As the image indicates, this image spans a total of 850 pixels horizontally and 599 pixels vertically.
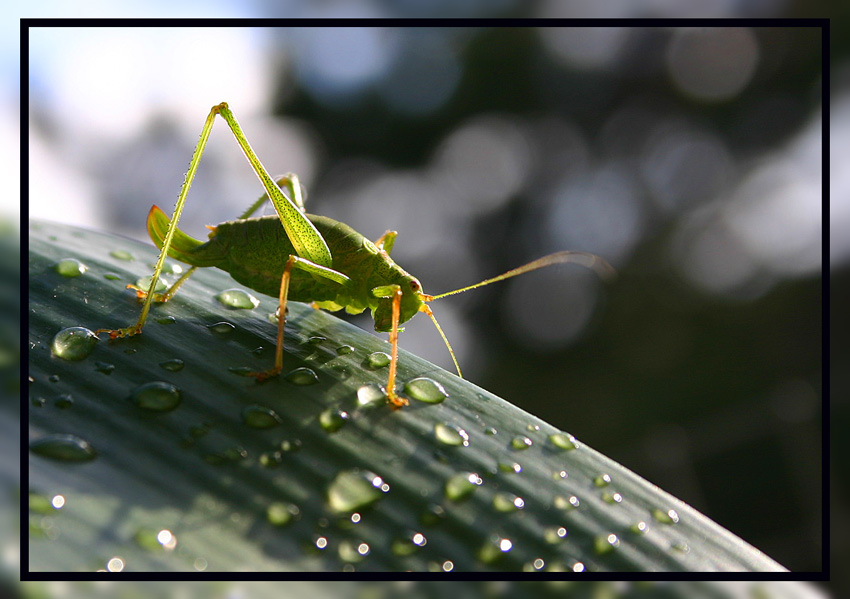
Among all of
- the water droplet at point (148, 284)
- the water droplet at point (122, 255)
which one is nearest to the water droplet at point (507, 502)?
the water droplet at point (148, 284)

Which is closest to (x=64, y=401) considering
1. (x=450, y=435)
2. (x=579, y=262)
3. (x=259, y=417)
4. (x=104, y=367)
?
(x=104, y=367)

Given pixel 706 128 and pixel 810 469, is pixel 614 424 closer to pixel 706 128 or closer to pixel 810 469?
pixel 810 469

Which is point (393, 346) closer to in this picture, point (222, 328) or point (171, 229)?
point (222, 328)

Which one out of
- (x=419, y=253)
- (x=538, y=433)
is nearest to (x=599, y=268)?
(x=538, y=433)

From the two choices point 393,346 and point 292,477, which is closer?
point 292,477

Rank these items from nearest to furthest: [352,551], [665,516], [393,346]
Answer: [352,551], [665,516], [393,346]
